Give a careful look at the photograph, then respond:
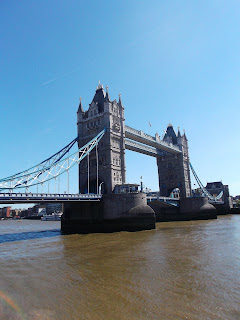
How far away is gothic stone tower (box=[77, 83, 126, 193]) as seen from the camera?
4160 centimetres

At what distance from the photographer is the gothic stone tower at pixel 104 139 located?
41.6m

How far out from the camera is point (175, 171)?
6919 centimetres

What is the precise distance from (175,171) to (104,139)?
1301 inches

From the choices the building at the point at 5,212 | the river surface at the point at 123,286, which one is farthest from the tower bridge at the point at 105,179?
the building at the point at 5,212

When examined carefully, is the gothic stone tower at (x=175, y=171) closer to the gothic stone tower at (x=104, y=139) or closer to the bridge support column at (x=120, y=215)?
the gothic stone tower at (x=104, y=139)

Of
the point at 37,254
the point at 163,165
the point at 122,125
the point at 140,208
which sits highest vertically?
the point at 122,125

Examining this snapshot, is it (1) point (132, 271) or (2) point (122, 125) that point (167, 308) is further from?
(2) point (122, 125)

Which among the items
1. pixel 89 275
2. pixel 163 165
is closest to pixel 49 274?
pixel 89 275

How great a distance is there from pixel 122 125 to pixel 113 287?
3816 centimetres

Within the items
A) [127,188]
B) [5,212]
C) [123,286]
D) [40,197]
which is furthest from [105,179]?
[5,212]

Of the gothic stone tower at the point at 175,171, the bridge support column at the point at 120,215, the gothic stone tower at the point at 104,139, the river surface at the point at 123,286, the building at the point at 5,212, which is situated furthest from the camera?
the building at the point at 5,212

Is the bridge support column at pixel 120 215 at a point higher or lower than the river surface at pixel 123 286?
higher

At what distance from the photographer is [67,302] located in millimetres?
8461

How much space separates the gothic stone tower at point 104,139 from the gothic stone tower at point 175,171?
28.6 meters
